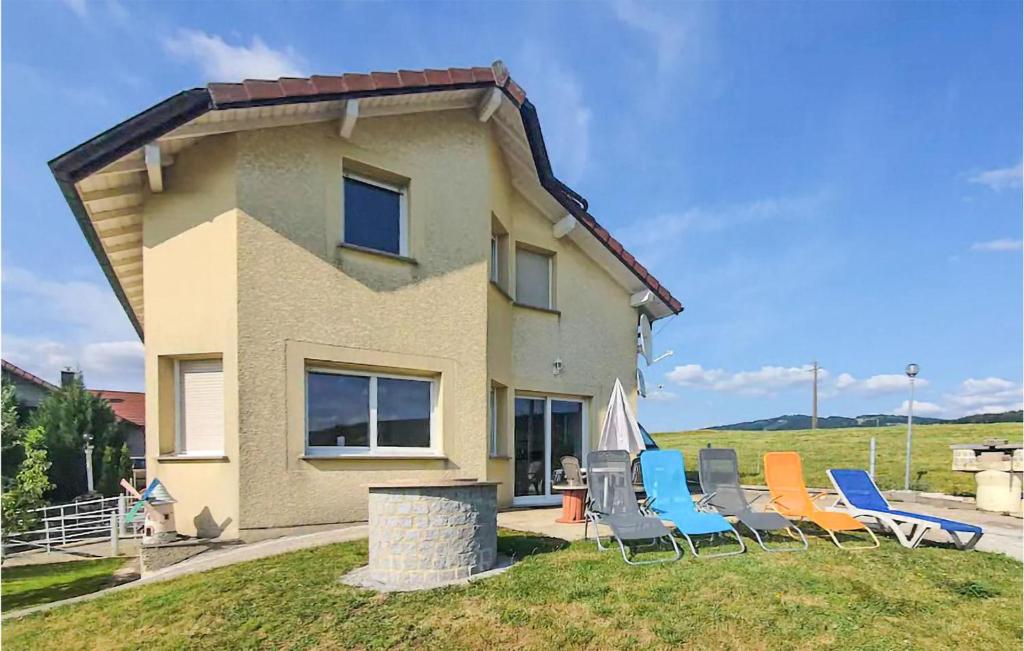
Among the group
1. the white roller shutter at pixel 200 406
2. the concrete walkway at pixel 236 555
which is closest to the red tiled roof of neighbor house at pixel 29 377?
the white roller shutter at pixel 200 406

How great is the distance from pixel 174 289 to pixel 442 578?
6273 mm

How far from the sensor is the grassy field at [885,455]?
63.8ft

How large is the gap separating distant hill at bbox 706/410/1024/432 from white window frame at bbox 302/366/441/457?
41596mm

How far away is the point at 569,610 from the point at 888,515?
5.83 metres

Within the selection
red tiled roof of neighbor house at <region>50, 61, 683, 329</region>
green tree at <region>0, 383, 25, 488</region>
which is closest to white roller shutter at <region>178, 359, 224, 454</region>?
red tiled roof of neighbor house at <region>50, 61, 683, 329</region>

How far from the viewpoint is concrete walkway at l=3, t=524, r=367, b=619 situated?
253 inches

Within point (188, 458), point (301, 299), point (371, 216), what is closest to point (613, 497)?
point (301, 299)

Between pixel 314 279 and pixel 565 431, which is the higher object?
pixel 314 279

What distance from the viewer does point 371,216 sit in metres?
10.0

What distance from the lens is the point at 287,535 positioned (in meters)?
8.45

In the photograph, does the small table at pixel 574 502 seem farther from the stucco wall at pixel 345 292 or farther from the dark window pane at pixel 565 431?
the dark window pane at pixel 565 431

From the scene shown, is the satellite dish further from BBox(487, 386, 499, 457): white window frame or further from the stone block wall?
the stone block wall

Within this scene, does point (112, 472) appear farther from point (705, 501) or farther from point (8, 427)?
point (705, 501)

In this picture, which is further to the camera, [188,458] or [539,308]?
[539,308]
